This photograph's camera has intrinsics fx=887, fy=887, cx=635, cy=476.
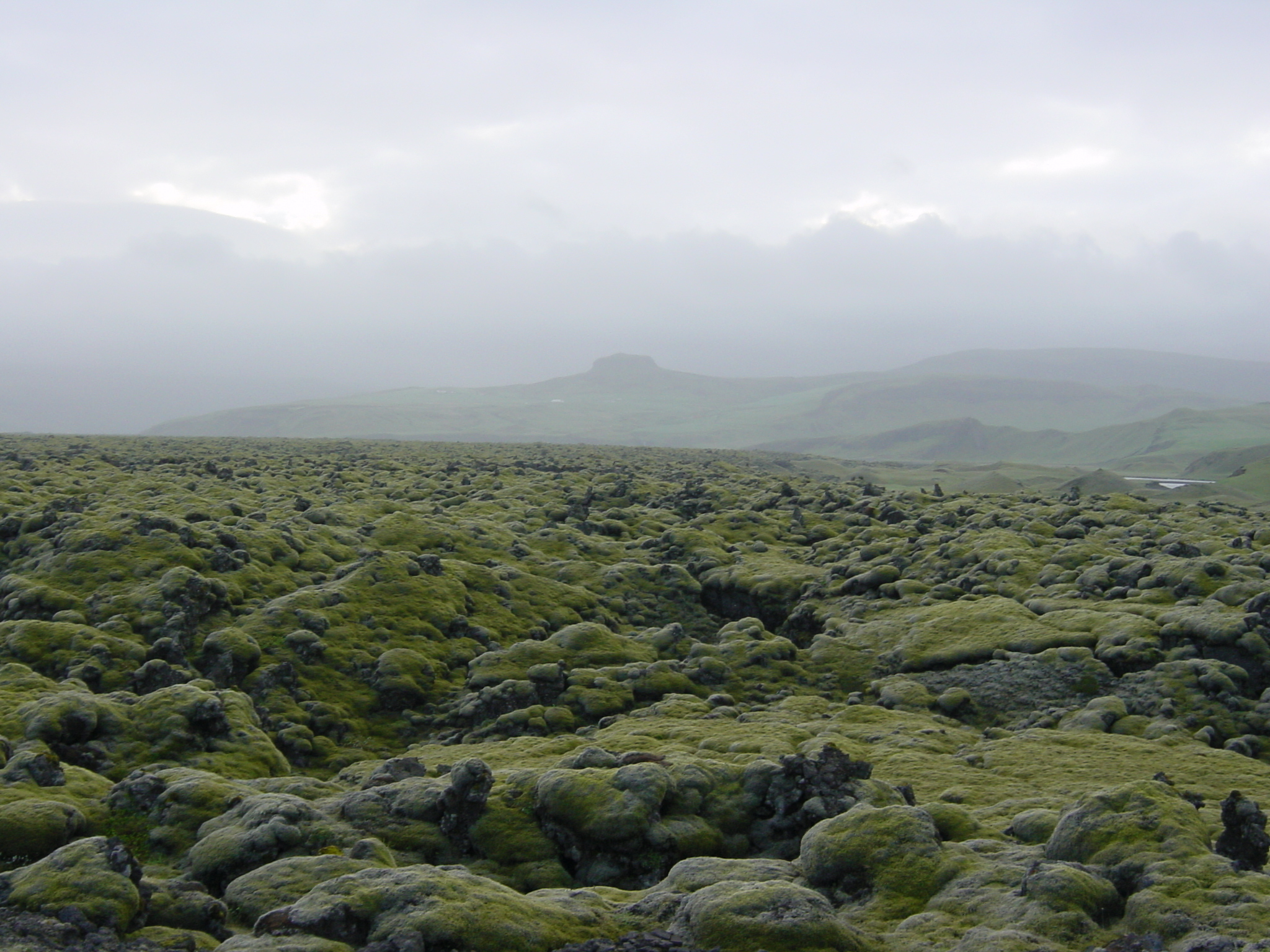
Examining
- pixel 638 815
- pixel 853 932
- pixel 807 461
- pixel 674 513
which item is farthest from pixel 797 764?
pixel 807 461

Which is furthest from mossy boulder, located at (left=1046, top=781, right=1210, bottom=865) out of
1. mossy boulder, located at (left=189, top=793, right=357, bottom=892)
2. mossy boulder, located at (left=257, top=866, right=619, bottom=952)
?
mossy boulder, located at (left=189, top=793, right=357, bottom=892)

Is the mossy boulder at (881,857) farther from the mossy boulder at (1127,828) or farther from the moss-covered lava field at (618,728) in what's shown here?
the mossy boulder at (1127,828)

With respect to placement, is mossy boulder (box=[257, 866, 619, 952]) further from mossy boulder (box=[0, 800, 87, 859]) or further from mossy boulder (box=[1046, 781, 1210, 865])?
mossy boulder (box=[1046, 781, 1210, 865])

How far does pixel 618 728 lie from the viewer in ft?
82.8

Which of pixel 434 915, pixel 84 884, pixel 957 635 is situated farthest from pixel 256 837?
pixel 957 635

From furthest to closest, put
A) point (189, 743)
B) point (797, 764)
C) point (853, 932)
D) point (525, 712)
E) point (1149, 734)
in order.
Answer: point (525, 712) → point (1149, 734) → point (189, 743) → point (797, 764) → point (853, 932)

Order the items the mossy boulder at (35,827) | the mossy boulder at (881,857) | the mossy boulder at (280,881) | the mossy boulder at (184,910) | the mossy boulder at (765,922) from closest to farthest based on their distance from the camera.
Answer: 1. the mossy boulder at (765,922)
2. the mossy boulder at (184,910)
3. the mossy boulder at (280,881)
4. the mossy boulder at (35,827)
5. the mossy boulder at (881,857)

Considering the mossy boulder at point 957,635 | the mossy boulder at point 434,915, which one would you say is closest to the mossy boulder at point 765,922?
the mossy boulder at point 434,915

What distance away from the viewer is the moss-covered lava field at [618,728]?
13.0m

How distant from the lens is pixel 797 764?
59.9 feet

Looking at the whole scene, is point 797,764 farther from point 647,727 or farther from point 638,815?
point 647,727

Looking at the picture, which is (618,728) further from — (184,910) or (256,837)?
(184,910)

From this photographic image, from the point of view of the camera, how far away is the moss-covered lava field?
1298 cm

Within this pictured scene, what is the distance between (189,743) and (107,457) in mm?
69307
